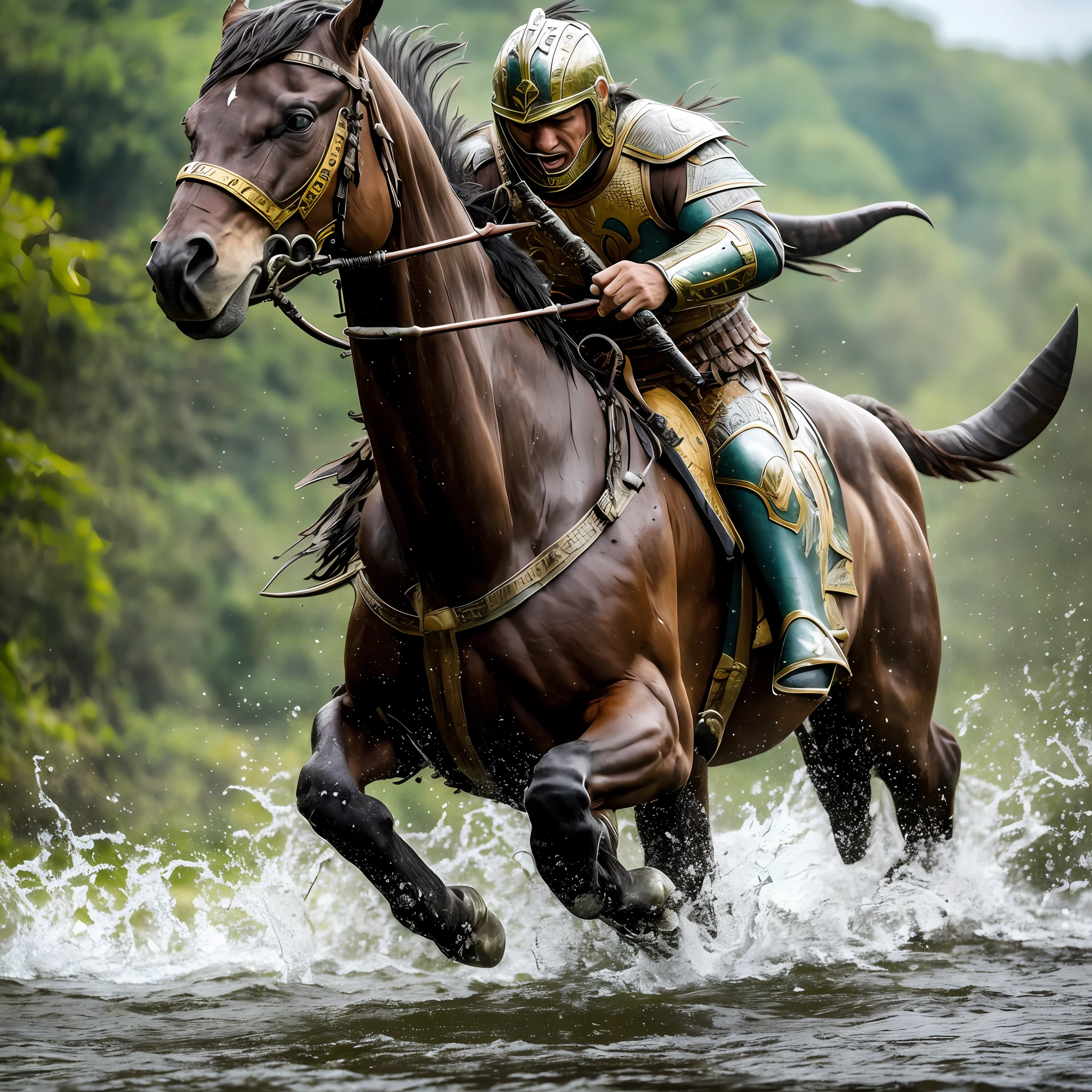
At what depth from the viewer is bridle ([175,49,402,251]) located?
2811 mm

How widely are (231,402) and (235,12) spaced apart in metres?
8.74

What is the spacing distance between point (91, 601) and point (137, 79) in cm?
512

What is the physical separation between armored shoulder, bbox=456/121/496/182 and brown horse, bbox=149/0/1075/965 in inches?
13.1

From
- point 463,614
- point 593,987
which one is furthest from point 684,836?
point 463,614

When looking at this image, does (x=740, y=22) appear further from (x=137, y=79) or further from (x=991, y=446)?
(x=991, y=446)

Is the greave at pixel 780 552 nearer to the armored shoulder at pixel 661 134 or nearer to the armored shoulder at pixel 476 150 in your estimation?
the armored shoulder at pixel 661 134

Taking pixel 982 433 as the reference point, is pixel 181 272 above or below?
below

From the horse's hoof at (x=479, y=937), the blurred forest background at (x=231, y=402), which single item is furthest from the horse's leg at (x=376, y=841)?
the blurred forest background at (x=231, y=402)

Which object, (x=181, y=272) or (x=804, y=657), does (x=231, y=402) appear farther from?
(x=181, y=272)

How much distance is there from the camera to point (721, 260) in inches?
143

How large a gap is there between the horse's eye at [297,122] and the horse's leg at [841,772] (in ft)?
9.56

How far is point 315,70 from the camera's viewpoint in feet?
9.64

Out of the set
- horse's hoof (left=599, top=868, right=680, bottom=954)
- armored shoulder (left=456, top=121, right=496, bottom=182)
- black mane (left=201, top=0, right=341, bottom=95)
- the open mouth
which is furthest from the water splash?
black mane (left=201, top=0, right=341, bottom=95)

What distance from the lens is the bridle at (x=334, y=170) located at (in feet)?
9.22
